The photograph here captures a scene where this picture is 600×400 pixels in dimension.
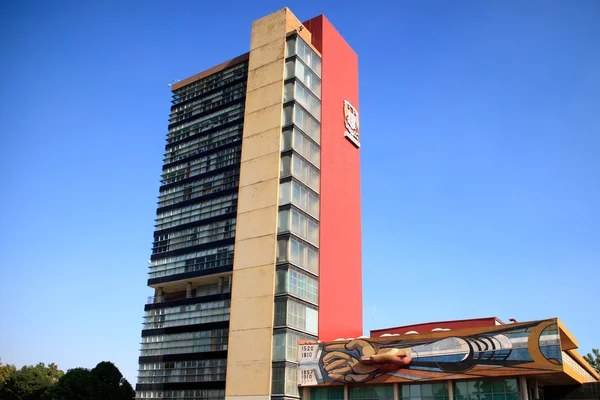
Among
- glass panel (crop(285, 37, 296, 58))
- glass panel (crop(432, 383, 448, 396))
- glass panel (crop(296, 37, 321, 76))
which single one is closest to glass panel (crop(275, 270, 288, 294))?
glass panel (crop(432, 383, 448, 396))

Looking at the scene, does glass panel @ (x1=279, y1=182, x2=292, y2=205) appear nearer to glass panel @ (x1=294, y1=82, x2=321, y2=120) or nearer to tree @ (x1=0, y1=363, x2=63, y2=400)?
glass panel @ (x1=294, y1=82, x2=321, y2=120)

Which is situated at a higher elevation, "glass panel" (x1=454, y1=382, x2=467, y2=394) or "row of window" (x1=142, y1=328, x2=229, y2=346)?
"row of window" (x1=142, y1=328, x2=229, y2=346)

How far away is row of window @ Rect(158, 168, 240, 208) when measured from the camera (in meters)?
75.6

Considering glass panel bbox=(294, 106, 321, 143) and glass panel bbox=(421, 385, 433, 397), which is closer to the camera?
glass panel bbox=(421, 385, 433, 397)

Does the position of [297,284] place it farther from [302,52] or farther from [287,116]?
[302,52]

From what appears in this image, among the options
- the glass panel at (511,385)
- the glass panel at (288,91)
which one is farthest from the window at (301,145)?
the glass panel at (511,385)

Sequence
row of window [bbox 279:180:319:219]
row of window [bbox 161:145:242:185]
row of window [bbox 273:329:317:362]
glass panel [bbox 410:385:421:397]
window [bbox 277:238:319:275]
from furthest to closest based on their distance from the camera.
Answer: row of window [bbox 161:145:242:185], row of window [bbox 279:180:319:219], window [bbox 277:238:319:275], row of window [bbox 273:329:317:362], glass panel [bbox 410:385:421:397]

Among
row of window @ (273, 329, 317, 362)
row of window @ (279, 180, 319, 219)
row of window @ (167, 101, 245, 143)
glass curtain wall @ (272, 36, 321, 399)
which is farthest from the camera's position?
row of window @ (167, 101, 245, 143)

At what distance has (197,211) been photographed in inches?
3066

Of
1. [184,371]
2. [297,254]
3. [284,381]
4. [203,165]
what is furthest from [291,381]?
[203,165]

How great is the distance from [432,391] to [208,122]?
160ft

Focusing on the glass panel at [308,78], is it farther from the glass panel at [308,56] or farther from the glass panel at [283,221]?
the glass panel at [283,221]

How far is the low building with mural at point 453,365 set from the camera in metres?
50.1

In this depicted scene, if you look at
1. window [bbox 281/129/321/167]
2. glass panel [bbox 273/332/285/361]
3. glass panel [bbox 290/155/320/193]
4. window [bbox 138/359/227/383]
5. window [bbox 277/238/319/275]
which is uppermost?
window [bbox 281/129/321/167]
